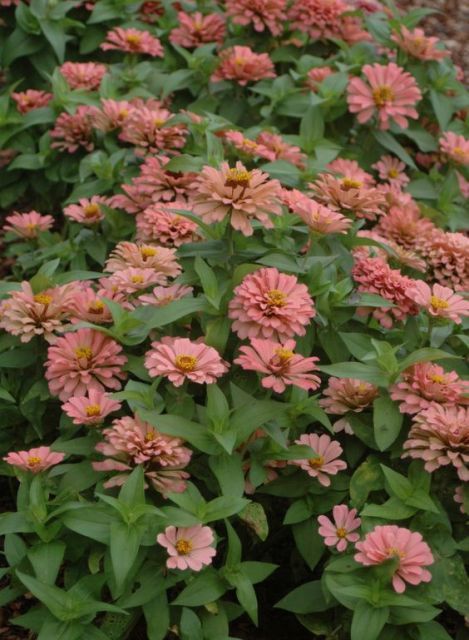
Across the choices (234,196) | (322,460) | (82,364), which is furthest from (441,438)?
(82,364)

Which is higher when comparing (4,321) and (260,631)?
(4,321)

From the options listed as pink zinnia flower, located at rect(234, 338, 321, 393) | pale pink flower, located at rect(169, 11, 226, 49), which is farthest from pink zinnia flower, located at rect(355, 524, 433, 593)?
pale pink flower, located at rect(169, 11, 226, 49)

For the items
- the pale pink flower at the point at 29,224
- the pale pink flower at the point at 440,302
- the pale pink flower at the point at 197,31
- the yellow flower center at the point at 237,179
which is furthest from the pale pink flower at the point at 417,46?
the yellow flower center at the point at 237,179

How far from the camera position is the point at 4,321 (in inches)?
85.9

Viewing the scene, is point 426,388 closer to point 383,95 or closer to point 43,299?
point 43,299

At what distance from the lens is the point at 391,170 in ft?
10.5

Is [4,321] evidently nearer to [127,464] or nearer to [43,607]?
[127,464]

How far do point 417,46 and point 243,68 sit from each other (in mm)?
629

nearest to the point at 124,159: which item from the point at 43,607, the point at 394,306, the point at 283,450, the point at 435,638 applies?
the point at 394,306

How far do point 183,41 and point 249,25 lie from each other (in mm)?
245

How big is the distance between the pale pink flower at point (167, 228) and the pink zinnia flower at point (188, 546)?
0.80 metres

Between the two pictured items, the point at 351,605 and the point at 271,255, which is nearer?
the point at 351,605

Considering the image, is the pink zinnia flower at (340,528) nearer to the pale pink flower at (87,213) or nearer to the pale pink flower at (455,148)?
the pale pink flower at (87,213)

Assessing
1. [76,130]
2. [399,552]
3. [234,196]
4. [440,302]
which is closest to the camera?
[399,552]
